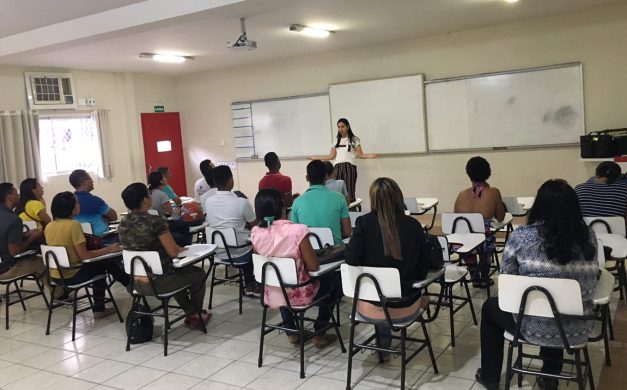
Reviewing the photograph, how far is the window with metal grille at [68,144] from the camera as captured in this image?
855 centimetres

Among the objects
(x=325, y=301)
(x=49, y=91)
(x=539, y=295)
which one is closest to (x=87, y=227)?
(x=325, y=301)

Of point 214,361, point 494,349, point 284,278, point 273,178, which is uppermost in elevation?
point 273,178

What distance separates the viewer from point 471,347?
3.43 meters

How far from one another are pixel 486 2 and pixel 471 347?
4219 mm

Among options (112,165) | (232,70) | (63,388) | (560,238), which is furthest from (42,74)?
(560,238)

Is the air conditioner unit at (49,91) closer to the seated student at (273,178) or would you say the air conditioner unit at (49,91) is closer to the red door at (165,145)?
the red door at (165,145)

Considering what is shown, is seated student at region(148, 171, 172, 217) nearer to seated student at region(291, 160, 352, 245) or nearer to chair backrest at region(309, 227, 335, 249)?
seated student at region(291, 160, 352, 245)

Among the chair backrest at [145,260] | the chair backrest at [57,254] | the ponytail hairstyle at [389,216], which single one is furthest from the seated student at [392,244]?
the chair backrest at [57,254]

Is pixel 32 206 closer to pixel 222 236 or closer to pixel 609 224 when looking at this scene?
pixel 222 236

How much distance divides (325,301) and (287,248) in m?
0.49

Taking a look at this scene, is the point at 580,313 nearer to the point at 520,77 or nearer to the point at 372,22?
the point at 372,22

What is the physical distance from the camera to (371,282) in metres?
2.79

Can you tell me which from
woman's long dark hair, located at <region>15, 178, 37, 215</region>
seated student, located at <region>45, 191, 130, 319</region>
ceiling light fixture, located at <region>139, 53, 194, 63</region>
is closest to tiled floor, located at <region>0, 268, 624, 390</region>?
seated student, located at <region>45, 191, 130, 319</region>

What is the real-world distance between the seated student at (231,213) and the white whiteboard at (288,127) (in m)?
4.67
